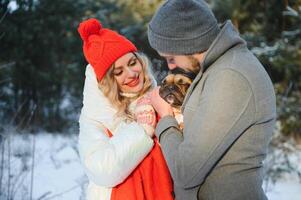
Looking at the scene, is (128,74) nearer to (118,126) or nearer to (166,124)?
(118,126)

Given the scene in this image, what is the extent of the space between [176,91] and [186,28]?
13.3 inches

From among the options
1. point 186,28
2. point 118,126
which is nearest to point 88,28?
point 118,126

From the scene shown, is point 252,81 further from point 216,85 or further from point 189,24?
point 189,24

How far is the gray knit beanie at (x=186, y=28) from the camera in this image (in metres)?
2.00

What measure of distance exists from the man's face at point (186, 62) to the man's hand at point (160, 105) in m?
0.19

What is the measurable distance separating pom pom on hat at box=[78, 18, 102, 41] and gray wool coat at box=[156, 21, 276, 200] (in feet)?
2.94

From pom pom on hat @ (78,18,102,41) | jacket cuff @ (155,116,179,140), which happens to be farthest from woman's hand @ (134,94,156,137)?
pom pom on hat @ (78,18,102,41)

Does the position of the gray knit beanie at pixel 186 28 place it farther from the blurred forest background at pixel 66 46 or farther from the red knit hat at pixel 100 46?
the blurred forest background at pixel 66 46

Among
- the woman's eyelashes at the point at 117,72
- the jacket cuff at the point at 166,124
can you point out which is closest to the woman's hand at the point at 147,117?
the jacket cuff at the point at 166,124

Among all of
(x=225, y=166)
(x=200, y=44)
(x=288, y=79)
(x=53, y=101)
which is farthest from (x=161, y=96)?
(x=53, y=101)

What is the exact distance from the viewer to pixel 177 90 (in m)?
2.22

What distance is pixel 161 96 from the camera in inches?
88.0

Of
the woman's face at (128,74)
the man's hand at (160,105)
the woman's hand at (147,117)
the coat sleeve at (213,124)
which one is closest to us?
the coat sleeve at (213,124)

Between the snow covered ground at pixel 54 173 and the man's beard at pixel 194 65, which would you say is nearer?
the man's beard at pixel 194 65
